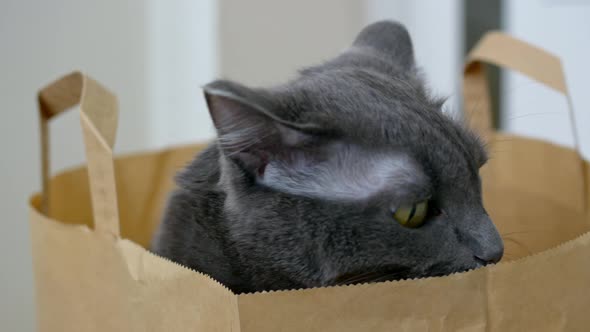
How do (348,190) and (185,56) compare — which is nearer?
(348,190)

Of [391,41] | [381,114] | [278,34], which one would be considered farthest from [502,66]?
[278,34]

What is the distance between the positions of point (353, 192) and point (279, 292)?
0.53ft

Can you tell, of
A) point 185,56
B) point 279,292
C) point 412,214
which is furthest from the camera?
point 185,56

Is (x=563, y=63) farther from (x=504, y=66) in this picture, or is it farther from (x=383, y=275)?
(x=383, y=275)

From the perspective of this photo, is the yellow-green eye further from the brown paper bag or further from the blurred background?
the blurred background

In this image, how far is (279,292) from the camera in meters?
0.55

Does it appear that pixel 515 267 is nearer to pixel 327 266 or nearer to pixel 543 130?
pixel 327 266

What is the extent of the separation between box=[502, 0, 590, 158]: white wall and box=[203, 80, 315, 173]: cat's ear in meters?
0.82

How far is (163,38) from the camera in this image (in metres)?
1.57

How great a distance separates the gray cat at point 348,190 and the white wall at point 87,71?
73 cm

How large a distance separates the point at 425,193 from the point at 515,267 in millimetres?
119

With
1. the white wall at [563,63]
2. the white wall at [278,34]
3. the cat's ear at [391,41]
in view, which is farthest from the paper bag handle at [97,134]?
the white wall at [563,63]

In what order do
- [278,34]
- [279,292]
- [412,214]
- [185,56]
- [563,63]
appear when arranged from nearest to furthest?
[279,292] < [412,214] < [563,63] < [185,56] < [278,34]

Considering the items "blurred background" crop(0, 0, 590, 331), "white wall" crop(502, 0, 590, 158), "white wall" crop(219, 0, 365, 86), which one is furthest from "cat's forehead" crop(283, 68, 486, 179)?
"white wall" crop(219, 0, 365, 86)
